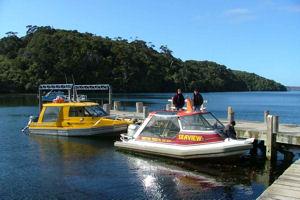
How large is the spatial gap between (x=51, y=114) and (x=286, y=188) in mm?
20766

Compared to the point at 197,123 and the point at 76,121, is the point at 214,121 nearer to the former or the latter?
the point at 197,123

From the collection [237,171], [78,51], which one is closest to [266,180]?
[237,171]

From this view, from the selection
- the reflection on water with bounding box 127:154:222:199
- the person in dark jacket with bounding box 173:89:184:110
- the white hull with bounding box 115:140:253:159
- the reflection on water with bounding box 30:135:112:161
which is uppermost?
the person in dark jacket with bounding box 173:89:184:110

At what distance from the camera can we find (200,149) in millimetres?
20891

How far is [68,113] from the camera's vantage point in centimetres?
3095

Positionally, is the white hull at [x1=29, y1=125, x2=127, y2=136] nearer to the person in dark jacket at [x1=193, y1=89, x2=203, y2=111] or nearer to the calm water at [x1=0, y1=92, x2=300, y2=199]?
the calm water at [x1=0, y1=92, x2=300, y2=199]

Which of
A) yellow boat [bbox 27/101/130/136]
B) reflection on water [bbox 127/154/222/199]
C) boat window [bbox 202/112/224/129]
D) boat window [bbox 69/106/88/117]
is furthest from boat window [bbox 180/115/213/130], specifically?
boat window [bbox 69/106/88/117]

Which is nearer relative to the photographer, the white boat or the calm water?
the calm water

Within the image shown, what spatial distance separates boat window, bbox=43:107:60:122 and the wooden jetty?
19.0m

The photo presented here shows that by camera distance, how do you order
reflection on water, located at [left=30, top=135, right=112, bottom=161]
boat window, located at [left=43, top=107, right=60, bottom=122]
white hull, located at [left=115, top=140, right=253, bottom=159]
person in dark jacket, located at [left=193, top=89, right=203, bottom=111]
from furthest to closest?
boat window, located at [left=43, top=107, right=60, bottom=122]
person in dark jacket, located at [left=193, top=89, right=203, bottom=111]
reflection on water, located at [left=30, top=135, right=112, bottom=161]
white hull, located at [left=115, top=140, right=253, bottom=159]

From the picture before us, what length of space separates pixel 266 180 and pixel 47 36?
457ft

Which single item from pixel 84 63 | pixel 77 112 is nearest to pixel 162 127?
pixel 77 112

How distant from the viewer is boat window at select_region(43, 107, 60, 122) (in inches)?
1228

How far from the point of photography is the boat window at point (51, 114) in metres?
31.2
